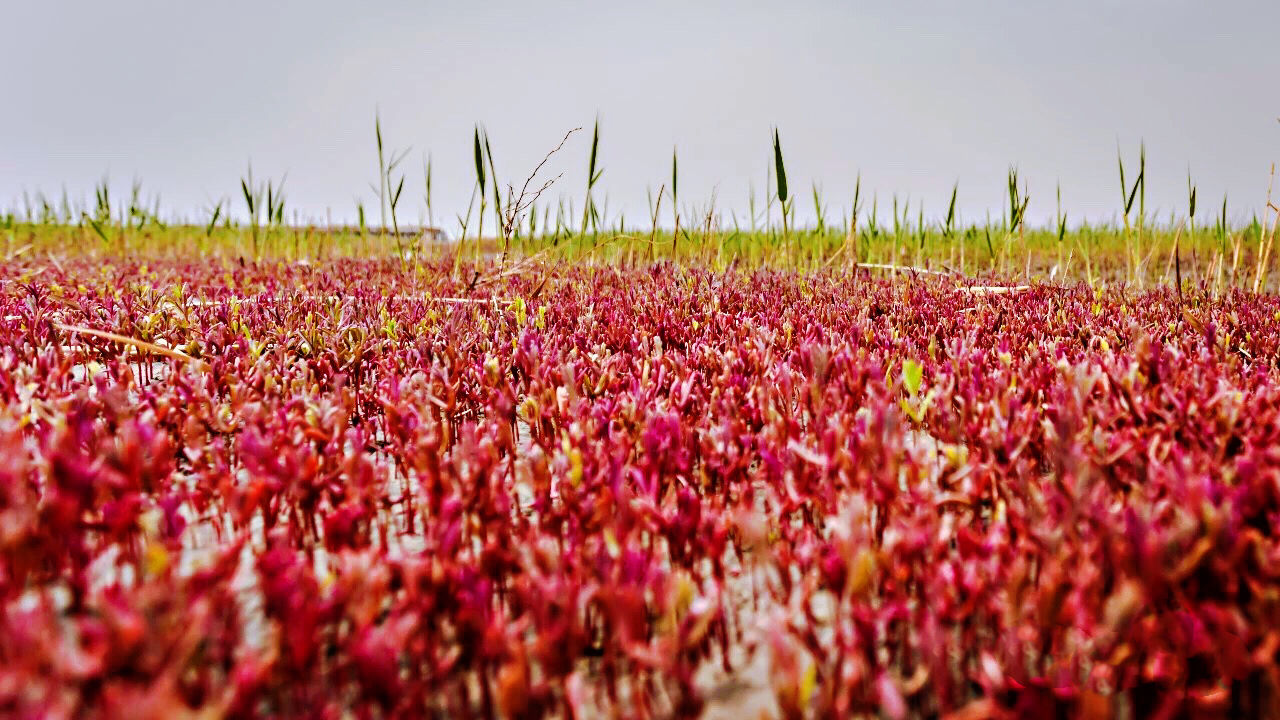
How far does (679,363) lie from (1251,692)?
2315 millimetres

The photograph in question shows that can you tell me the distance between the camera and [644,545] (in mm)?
2307

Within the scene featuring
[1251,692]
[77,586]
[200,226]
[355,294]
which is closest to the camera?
[1251,692]

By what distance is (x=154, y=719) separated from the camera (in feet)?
3.46

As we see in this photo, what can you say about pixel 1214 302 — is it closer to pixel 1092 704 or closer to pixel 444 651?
pixel 1092 704

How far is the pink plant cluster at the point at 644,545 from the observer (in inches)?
56.0

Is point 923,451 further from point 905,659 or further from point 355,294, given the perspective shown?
point 355,294

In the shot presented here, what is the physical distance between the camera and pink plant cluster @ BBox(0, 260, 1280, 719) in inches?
56.0

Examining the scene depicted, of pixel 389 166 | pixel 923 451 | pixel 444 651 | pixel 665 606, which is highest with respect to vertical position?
pixel 389 166

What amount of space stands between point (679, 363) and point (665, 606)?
203cm

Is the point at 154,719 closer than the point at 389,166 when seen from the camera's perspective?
Yes

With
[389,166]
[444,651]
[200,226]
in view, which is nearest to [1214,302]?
[444,651]

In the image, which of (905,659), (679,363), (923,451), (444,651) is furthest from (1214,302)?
(444,651)

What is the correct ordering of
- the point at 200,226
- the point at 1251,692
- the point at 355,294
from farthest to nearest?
the point at 200,226, the point at 355,294, the point at 1251,692

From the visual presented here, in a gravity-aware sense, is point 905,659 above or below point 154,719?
below
